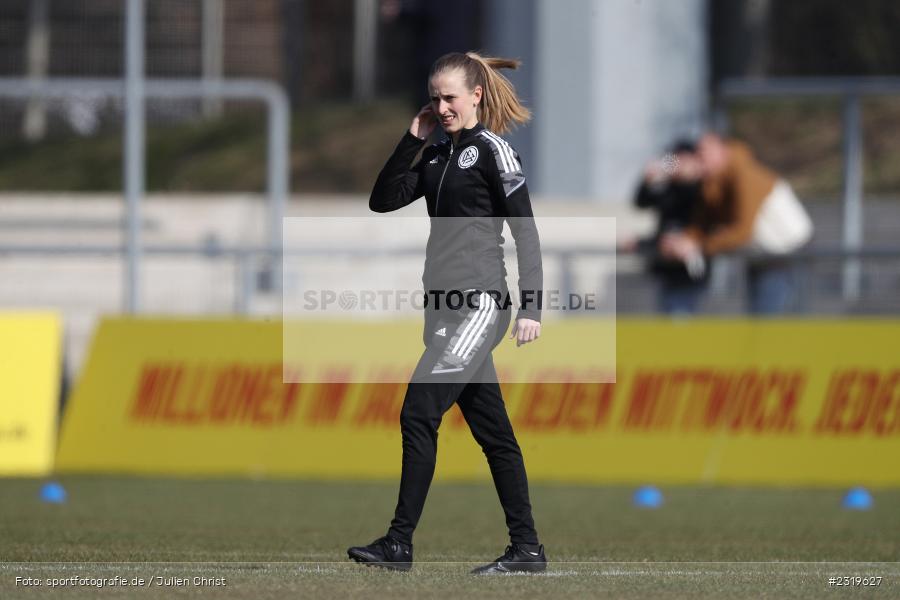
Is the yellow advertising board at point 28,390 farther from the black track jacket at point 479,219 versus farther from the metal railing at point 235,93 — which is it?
the black track jacket at point 479,219

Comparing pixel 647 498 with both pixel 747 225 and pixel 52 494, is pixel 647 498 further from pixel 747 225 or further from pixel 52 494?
pixel 52 494

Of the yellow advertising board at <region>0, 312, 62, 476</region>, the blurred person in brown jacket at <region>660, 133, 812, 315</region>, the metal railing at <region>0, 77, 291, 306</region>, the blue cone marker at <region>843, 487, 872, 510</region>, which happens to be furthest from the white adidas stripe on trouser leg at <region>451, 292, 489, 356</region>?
the metal railing at <region>0, 77, 291, 306</region>

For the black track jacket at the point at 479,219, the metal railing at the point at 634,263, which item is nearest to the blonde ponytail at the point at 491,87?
the black track jacket at the point at 479,219

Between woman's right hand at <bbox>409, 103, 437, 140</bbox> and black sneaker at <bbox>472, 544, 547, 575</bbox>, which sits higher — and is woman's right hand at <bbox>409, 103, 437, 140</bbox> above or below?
above

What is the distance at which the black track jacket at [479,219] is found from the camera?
6395mm

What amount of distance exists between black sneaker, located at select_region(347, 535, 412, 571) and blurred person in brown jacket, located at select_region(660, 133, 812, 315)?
6.73 meters

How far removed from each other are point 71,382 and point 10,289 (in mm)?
1067

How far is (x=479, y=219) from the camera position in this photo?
643cm

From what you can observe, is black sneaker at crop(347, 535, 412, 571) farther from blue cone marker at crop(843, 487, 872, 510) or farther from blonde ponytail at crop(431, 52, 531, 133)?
blue cone marker at crop(843, 487, 872, 510)

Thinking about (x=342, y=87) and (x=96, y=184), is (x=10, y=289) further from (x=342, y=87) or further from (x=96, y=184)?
(x=342, y=87)

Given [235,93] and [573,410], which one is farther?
[235,93]

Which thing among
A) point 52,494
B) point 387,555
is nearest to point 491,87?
point 387,555

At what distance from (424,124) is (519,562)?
5.71 ft

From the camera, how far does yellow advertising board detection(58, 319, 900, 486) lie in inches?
477
